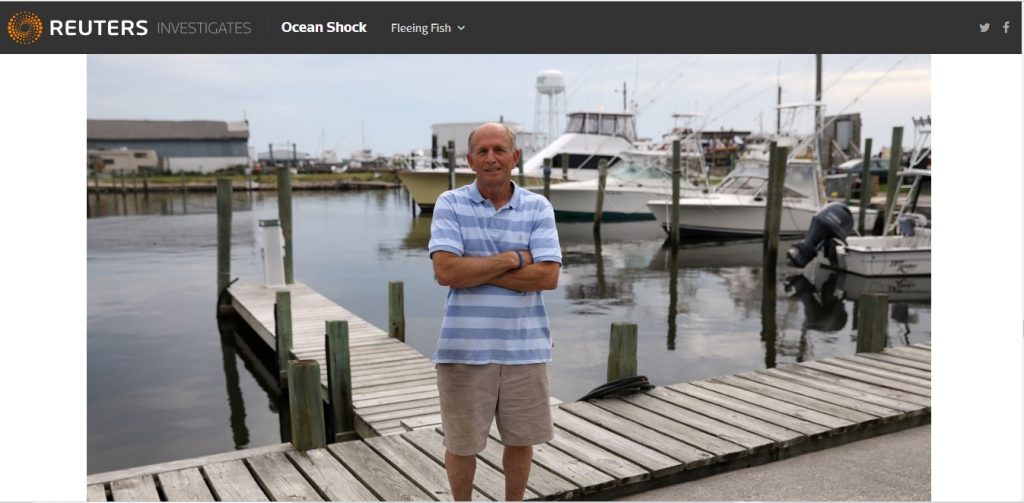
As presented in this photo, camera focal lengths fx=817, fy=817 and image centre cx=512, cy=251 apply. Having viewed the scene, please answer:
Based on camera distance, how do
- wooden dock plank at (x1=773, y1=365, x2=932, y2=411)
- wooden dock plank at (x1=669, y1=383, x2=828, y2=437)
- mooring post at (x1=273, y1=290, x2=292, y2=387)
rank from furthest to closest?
1. mooring post at (x1=273, y1=290, x2=292, y2=387)
2. wooden dock plank at (x1=773, y1=365, x2=932, y2=411)
3. wooden dock plank at (x1=669, y1=383, x2=828, y2=437)

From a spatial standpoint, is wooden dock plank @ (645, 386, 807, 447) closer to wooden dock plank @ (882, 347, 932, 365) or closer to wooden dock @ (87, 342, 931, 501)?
wooden dock @ (87, 342, 931, 501)

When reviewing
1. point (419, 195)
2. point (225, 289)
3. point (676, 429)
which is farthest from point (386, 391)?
point (419, 195)

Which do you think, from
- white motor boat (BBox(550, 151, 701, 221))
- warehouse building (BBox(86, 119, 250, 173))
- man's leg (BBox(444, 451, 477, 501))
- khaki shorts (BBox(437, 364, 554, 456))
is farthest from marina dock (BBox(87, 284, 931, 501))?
warehouse building (BBox(86, 119, 250, 173))

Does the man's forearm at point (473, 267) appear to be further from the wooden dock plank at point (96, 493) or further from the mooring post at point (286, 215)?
the mooring post at point (286, 215)

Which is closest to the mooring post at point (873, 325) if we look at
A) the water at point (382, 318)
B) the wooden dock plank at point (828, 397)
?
the wooden dock plank at point (828, 397)

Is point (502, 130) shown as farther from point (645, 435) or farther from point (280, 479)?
point (645, 435)

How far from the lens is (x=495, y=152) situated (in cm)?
300

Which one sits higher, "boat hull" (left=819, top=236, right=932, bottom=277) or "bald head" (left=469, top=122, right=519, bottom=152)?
"bald head" (left=469, top=122, right=519, bottom=152)

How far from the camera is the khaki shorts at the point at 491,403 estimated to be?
10.2ft

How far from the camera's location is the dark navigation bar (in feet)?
9.76

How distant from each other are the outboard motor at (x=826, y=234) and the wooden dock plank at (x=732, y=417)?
12945 millimetres

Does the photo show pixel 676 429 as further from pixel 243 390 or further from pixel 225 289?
pixel 225 289

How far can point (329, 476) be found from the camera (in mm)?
4402

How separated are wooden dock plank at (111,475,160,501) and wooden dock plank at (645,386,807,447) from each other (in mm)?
3344
